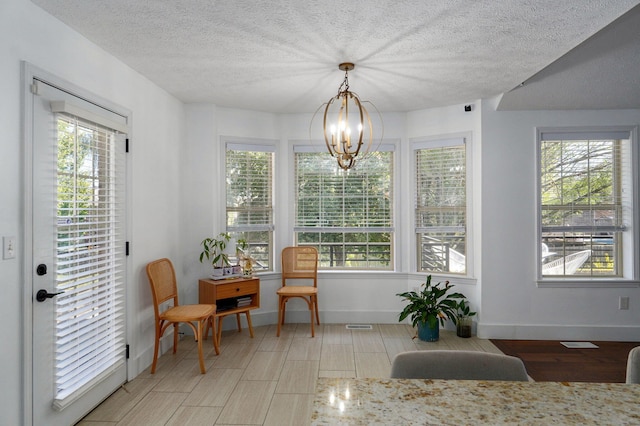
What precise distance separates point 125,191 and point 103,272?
682mm

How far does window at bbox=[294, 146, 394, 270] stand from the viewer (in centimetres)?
509

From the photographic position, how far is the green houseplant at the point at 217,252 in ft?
14.2

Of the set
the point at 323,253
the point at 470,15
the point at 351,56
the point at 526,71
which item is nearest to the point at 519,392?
the point at 470,15

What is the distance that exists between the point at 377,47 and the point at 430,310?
2.75 meters

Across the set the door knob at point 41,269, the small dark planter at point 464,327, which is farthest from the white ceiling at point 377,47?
the small dark planter at point 464,327

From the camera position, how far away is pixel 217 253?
4.57m

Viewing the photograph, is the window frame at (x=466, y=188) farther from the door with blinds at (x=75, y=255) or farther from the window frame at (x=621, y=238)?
the door with blinds at (x=75, y=255)

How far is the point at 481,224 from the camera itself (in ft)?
14.7

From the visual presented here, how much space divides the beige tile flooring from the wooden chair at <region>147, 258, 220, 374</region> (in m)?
0.21

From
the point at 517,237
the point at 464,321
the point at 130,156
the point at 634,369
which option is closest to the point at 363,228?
the point at 464,321

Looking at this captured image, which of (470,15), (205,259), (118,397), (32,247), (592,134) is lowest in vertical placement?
(118,397)

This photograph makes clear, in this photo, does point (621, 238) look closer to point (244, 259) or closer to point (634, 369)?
point (634, 369)

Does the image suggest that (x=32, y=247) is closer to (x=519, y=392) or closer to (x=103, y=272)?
(x=103, y=272)

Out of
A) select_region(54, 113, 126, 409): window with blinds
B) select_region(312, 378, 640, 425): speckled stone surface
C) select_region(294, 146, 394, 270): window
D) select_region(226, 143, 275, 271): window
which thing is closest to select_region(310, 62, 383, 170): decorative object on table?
select_region(294, 146, 394, 270): window
